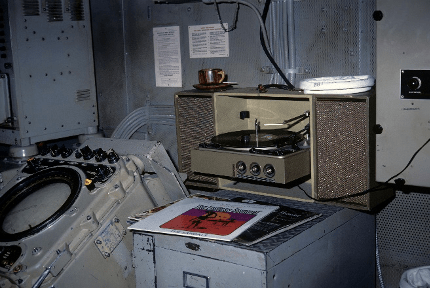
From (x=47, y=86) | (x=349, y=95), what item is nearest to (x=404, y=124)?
(x=349, y=95)

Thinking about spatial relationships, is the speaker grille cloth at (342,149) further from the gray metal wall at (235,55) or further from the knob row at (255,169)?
the gray metal wall at (235,55)

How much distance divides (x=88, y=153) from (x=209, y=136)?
572 mm

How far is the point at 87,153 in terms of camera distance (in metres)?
2.34

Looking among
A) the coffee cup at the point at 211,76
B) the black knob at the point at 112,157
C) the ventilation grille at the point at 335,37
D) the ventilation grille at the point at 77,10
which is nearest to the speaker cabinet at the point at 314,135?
the coffee cup at the point at 211,76

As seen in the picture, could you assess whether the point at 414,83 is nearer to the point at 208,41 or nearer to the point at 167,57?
the point at 208,41

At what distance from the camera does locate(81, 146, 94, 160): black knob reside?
232 centimetres

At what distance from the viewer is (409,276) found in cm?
208

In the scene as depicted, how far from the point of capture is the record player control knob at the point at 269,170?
1.96m

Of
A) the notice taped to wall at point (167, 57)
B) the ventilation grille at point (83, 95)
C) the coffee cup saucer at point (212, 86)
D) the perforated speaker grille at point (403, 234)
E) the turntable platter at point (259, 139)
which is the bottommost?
the perforated speaker grille at point (403, 234)

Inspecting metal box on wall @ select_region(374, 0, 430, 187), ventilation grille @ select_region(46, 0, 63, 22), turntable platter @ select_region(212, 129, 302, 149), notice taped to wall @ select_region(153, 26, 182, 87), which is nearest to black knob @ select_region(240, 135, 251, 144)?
turntable platter @ select_region(212, 129, 302, 149)

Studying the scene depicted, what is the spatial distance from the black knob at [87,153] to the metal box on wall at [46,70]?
0.60 meters

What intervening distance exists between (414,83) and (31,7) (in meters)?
2.05

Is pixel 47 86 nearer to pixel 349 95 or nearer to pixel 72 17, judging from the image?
pixel 72 17

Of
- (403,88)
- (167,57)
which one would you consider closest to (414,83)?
(403,88)
